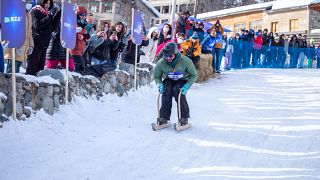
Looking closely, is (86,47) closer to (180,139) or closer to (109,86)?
(109,86)

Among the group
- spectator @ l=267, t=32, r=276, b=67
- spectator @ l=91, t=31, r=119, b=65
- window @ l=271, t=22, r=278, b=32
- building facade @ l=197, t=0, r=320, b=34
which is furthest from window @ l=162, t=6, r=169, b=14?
spectator @ l=91, t=31, r=119, b=65

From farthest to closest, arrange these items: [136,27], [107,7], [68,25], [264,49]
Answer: [107,7] < [264,49] < [136,27] < [68,25]

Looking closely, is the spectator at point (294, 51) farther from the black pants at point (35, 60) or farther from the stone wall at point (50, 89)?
the black pants at point (35, 60)

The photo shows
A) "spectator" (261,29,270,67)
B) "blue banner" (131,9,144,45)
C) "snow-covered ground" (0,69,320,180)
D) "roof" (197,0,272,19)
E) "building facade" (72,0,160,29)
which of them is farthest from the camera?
"building facade" (72,0,160,29)

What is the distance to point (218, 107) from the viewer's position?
30.9 feet

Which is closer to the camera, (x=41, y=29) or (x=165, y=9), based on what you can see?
(x=41, y=29)

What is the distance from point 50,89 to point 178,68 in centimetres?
225

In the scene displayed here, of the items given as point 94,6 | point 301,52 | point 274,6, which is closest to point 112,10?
point 94,6

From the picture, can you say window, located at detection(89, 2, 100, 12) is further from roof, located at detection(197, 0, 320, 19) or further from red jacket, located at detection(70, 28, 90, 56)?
red jacket, located at detection(70, 28, 90, 56)

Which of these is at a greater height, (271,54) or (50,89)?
(271,54)

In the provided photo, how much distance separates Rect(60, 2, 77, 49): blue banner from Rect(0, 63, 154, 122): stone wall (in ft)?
1.79

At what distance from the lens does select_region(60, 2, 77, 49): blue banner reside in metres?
6.57

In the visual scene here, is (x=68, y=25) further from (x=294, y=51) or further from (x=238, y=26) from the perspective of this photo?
(x=238, y=26)

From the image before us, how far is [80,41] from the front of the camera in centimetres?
793
